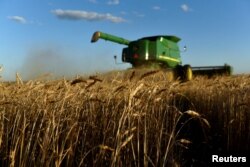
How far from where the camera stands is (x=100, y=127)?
3500 millimetres

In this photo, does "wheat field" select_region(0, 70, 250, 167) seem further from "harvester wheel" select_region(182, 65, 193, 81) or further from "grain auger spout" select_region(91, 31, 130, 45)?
"grain auger spout" select_region(91, 31, 130, 45)

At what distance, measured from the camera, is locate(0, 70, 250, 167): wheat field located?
3094 millimetres

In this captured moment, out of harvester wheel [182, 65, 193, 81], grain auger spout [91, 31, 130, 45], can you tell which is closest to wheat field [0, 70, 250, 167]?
harvester wheel [182, 65, 193, 81]

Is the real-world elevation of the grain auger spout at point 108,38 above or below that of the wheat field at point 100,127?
above

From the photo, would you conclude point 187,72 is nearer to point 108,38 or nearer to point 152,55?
point 152,55

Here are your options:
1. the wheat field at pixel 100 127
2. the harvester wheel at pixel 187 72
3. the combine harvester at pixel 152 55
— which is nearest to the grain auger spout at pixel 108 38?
the combine harvester at pixel 152 55

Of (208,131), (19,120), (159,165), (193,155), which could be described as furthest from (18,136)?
(208,131)

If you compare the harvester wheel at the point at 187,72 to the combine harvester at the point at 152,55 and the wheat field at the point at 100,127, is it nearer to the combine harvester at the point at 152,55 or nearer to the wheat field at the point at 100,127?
the combine harvester at the point at 152,55

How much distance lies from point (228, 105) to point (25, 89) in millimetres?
2280

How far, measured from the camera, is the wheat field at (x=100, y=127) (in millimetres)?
3094

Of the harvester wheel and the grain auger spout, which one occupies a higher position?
the grain auger spout

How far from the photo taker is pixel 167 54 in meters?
16.2

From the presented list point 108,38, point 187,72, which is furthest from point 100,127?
point 108,38

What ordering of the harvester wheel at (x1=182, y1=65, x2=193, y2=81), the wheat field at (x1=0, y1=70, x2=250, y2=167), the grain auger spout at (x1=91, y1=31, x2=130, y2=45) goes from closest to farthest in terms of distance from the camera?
1. the wheat field at (x1=0, y1=70, x2=250, y2=167)
2. the harvester wheel at (x1=182, y1=65, x2=193, y2=81)
3. the grain auger spout at (x1=91, y1=31, x2=130, y2=45)
